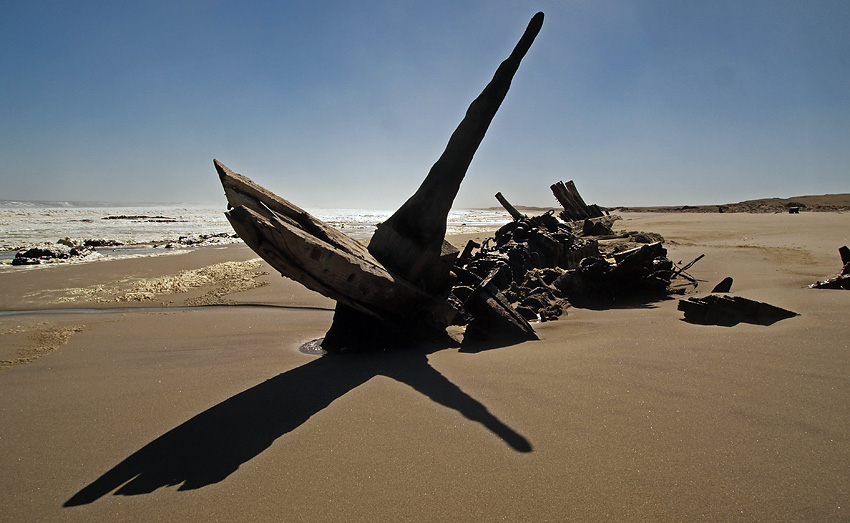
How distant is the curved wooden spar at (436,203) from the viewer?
4355 millimetres

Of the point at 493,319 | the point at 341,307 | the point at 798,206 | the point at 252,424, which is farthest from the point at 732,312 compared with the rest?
the point at 798,206

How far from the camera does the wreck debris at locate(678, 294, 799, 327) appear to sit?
386 cm

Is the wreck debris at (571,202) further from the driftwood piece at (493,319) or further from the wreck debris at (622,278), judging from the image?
the driftwood piece at (493,319)

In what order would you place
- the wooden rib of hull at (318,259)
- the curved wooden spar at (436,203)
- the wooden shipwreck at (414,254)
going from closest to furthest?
the wooden rib of hull at (318,259), the wooden shipwreck at (414,254), the curved wooden spar at (436,203)

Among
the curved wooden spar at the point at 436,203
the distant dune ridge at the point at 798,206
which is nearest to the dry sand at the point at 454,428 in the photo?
the curved wooden spar at the point at 436,203

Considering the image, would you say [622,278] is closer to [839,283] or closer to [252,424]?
[839,283]

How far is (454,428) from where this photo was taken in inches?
96.6

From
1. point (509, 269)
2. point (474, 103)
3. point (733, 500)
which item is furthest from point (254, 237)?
point (509, 269)

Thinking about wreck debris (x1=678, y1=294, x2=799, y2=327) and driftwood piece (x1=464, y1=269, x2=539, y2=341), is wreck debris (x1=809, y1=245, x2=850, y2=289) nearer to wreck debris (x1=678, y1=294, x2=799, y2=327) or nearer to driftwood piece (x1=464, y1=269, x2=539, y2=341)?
wreck debris (x1=678, y1=294, x2=799, y2=327)

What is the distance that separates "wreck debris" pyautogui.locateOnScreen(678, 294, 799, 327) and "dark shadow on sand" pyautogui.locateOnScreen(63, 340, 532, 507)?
8.80 ft

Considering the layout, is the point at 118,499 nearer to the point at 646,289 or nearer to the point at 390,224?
the point at 390,224

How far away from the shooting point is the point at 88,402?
10.2 feet

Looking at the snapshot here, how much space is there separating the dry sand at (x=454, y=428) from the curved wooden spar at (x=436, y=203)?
91 centimetres

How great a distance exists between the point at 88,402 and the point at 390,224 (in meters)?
2.86
